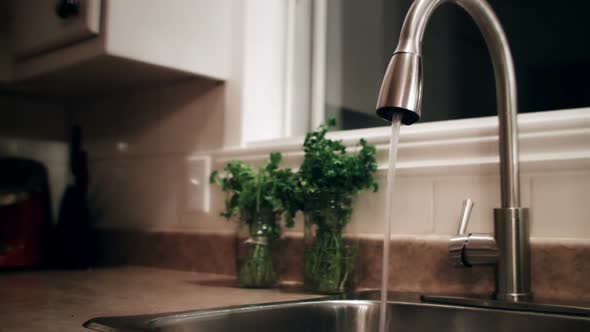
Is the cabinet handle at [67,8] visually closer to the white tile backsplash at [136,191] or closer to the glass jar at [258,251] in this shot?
the white tile backsplash at [136,191]

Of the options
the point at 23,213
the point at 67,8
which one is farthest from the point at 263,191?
the point at 23,213

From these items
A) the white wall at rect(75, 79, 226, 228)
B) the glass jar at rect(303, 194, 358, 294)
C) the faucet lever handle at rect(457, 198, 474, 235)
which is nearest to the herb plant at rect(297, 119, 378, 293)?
the glass jar at rect(303, 194, 358, 294)

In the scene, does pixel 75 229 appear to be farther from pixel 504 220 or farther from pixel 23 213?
pixel 504 220

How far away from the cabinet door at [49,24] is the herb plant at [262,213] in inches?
16.1

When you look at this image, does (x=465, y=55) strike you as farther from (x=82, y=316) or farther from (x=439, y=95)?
(x=82, y=316)

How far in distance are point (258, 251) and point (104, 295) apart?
0.25 metres

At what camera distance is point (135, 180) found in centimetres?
148

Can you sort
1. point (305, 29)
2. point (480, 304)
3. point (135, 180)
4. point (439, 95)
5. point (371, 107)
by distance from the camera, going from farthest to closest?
point (135, 180)
point (305, 29)
point (371, 107)
point (439, 95)
point (480, 304)

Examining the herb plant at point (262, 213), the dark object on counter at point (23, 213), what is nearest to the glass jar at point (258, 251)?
the herb plant at point (262, 213)

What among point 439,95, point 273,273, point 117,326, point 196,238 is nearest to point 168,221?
point 196,238

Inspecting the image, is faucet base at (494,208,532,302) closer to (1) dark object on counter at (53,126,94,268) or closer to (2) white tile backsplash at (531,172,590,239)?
(2) white tile backsplash at (531,172,590,239)

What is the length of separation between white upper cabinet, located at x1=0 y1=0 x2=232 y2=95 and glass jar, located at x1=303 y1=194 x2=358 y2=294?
453mm

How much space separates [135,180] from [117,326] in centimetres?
89

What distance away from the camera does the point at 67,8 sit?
1.13 meters
